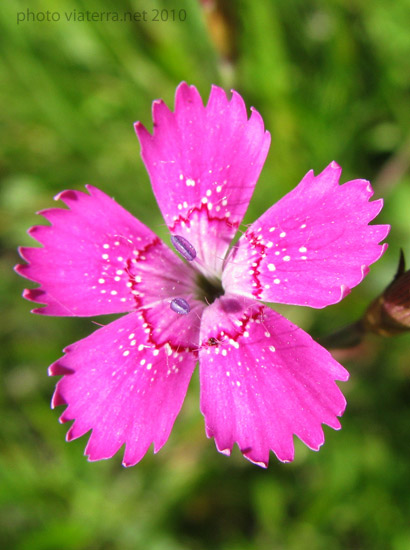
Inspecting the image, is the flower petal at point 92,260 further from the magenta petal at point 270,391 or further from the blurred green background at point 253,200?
the blurred green background at point 253,200

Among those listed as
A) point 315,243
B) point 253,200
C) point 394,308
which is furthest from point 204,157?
point 253,200

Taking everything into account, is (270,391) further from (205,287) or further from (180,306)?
(205,287)

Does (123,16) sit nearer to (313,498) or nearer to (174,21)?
(174,21)

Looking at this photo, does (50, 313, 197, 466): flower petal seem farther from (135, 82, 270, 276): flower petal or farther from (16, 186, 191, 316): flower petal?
(135, 82, 270, 276): flower petal

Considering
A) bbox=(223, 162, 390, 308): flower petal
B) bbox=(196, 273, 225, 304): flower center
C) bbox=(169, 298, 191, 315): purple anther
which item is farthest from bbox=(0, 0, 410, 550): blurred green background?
bbox=(169, 298, 191, 315): purple anther

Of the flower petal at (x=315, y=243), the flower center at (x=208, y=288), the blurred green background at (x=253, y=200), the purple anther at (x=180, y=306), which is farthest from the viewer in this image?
the blurred green background at (x=253, y=200)

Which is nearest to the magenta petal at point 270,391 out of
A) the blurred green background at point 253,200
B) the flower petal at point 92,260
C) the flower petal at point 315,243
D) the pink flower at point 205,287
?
the pink flower at point 205,287
